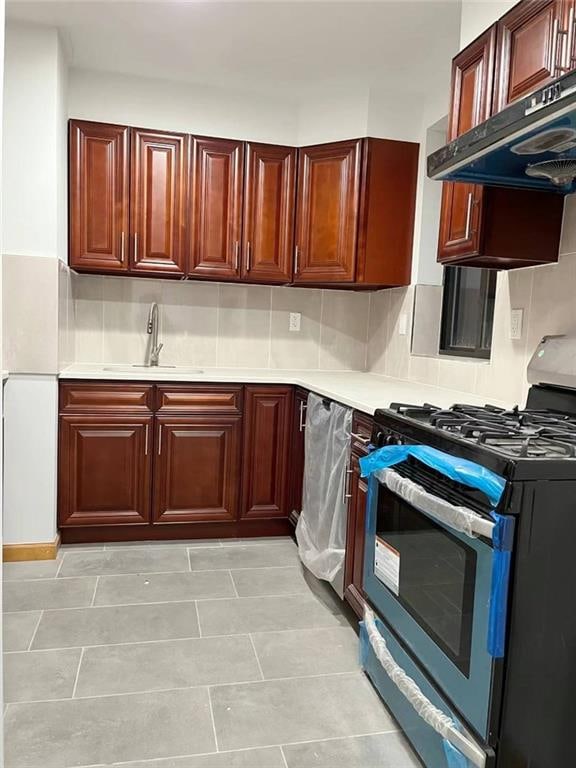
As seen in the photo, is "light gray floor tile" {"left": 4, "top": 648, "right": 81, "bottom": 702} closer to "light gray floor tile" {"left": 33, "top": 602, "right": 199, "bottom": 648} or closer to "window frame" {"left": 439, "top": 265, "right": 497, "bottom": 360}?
"light gray floor tile" {"left": 33, "top": 602, "right": 199, "bottom": 648}

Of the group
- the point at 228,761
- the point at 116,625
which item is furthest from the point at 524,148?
the point at 116,625

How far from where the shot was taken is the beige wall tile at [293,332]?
365cm

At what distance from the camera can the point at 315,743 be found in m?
1.66

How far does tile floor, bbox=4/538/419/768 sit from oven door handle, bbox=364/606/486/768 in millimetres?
196

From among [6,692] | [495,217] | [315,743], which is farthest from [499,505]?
[6,692]

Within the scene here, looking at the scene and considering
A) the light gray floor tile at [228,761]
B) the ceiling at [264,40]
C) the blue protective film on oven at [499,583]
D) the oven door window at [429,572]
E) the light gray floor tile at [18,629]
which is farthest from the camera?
the ceiling at [264,40]

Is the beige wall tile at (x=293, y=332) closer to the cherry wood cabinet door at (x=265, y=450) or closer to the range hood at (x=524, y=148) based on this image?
the cherry wood cabinet door at (x=265, y=450)

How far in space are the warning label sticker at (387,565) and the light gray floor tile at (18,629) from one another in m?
1.27

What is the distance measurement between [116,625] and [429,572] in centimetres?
131

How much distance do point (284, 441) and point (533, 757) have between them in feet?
6.60

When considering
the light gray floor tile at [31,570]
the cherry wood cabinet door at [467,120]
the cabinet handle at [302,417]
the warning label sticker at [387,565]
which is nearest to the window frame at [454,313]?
the cherry wood cabinet door at [467,120]

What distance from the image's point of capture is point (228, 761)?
1579 mm

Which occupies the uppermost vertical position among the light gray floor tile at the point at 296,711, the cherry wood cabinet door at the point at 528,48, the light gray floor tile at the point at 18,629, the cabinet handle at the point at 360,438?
the cherry wood cabinet door at the point at 528,48

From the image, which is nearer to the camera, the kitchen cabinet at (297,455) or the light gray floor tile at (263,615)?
the light gray floor tile at (263,615)
